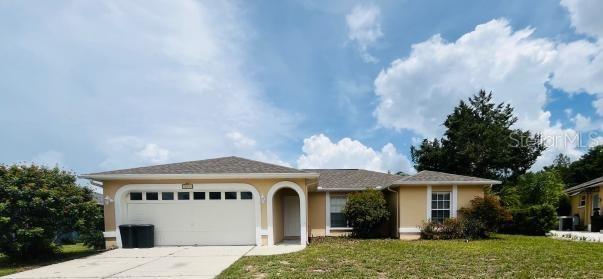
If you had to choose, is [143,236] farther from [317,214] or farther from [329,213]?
[329,213]

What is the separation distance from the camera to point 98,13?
10.1 m

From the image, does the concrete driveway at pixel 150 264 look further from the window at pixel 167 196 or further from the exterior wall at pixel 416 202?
the exterior wall at pixel 416 202

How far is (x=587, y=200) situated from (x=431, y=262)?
1863 centimetres

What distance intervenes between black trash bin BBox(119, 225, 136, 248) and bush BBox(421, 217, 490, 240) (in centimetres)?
1150

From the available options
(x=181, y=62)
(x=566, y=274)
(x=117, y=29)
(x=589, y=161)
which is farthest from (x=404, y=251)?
(x=589, y=161)

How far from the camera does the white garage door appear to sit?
483 inches

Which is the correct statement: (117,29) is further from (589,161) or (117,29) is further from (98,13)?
(589,161)

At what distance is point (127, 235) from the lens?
11.9 metres

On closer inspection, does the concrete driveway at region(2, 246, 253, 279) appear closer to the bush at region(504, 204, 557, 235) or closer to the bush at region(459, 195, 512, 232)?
the bush at region(459, 195, 512, 232)

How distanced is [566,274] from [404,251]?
4.08m

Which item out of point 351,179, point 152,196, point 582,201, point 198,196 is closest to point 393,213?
point 351,179

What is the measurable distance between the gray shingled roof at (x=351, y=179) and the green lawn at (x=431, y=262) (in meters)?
4.95

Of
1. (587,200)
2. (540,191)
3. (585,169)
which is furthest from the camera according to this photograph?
(585,169)

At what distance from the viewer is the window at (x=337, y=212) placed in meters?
15.9
